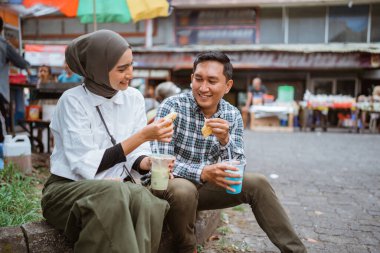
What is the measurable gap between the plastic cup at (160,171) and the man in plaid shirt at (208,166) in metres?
0.13

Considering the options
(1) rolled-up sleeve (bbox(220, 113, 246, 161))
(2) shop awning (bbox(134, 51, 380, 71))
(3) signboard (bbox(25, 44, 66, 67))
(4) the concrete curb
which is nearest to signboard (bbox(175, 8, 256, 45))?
(2) shop awning (bbox(134, 51, 380, 71))

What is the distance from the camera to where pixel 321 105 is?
14.3m

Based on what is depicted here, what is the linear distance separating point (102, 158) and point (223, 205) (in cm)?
106

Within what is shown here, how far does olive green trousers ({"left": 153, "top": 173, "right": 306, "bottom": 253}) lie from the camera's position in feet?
7.79

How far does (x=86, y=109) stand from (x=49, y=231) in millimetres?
780

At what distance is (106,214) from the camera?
69.6 inches

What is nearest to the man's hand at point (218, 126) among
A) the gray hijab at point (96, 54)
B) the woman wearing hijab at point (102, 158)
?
the woman wearing hijab at point (102, 158)

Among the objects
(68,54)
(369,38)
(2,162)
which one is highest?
(369,38)

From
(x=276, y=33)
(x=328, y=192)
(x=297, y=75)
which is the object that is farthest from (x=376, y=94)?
(x=328, y=192)

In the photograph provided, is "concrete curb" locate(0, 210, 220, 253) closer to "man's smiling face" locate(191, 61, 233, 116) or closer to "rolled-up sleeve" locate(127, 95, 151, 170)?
"rolled-up sleeve" locate(127, 95, 151, 170)

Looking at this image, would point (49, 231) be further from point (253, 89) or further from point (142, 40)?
point (142, 40)

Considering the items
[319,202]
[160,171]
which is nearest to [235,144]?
[160,171]

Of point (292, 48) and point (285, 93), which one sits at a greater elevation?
point (292, 48)

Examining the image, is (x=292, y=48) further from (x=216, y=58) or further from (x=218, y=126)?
(x=218, y=126)
